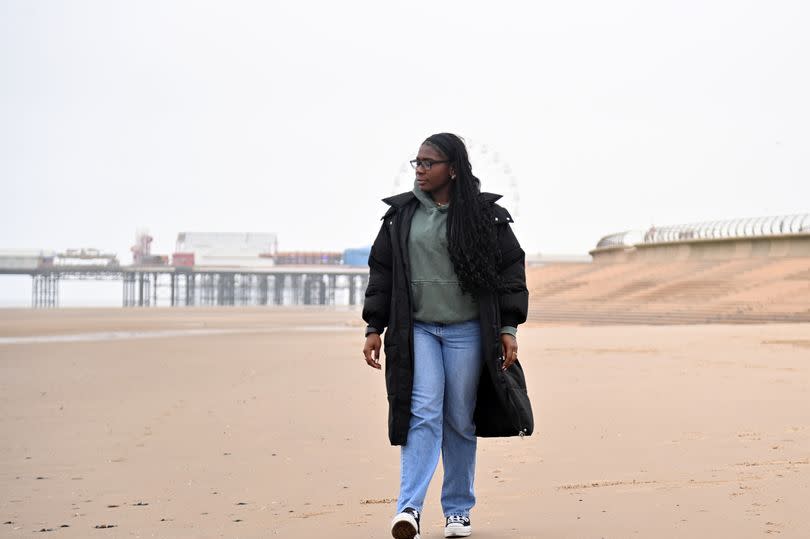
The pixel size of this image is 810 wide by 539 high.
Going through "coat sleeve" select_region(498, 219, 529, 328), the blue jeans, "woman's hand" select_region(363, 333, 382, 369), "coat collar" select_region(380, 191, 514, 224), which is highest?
"coat collar" select_region(380, 191, 514, 224)

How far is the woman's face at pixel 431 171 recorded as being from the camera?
448cm

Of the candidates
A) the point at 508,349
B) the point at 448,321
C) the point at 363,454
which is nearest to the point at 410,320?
the point at 448,321

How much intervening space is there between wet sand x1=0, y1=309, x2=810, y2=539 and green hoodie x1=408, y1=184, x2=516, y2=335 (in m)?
0.86

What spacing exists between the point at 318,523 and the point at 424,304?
1.03m

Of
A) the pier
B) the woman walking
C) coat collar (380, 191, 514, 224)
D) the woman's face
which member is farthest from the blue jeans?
the pier

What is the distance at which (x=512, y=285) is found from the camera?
4441 mm

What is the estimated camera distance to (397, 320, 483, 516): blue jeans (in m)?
4.34

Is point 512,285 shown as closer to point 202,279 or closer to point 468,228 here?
point 468,228

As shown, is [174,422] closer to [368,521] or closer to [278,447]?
[278,447]

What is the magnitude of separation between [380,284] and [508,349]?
540 millimetres

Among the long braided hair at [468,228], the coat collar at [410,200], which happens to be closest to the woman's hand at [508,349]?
the long braided hair at [468,228]

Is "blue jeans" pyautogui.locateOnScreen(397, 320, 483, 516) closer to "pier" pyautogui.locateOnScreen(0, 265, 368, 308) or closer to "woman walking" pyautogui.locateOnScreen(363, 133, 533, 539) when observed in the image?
"woman walking" pyautogui.locateOnScreen(363, 133, 533, 539)

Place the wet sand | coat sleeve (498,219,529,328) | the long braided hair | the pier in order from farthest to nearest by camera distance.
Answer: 1. the pier
2. the wet sand
3. coat sleeve (498,219,529,328)
4. the long braided hair

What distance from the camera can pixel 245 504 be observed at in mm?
5152
